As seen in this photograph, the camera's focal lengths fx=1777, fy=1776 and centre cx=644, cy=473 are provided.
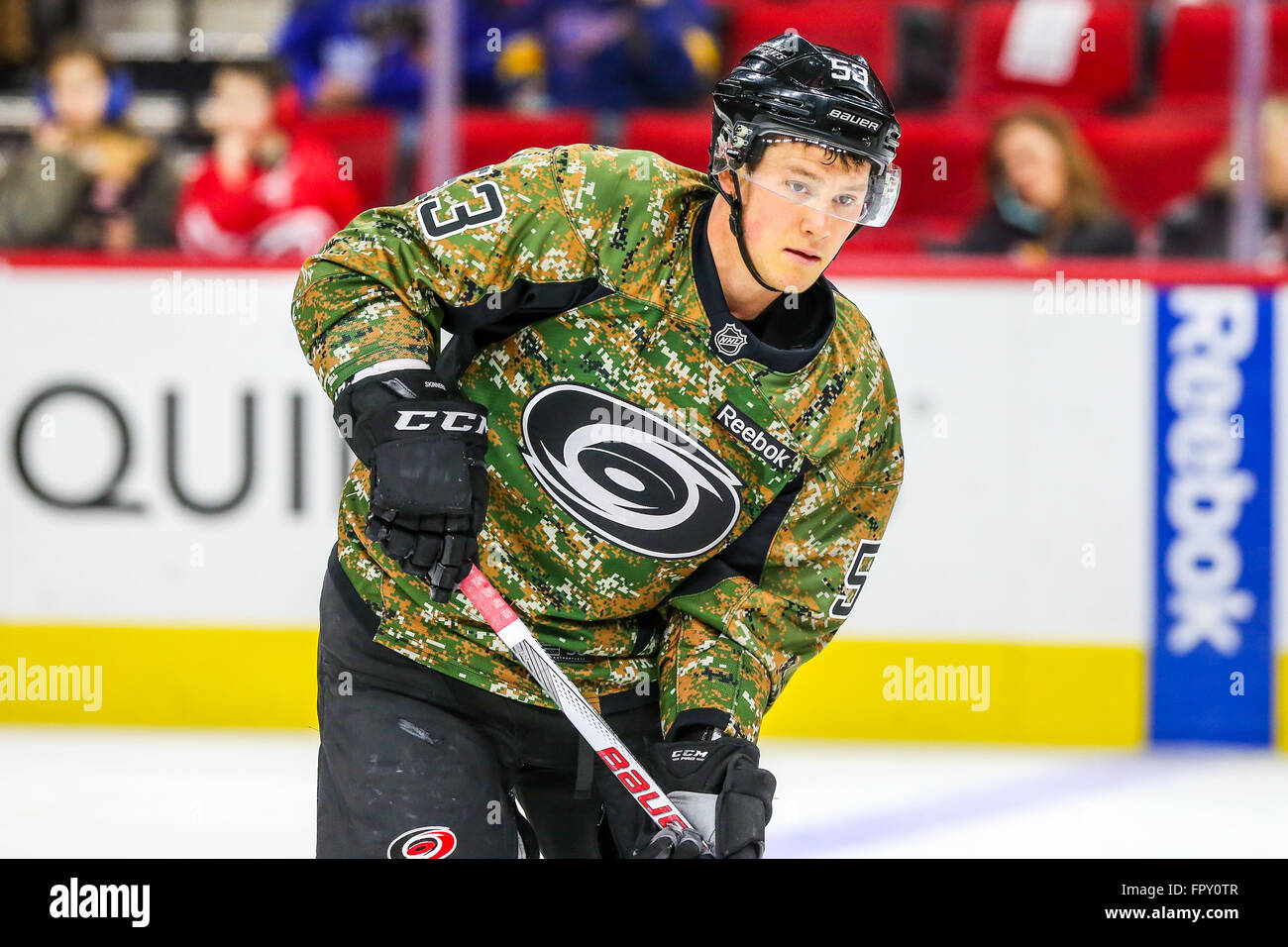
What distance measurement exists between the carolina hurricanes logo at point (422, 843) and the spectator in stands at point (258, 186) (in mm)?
2880

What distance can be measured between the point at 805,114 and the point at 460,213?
1.35ft

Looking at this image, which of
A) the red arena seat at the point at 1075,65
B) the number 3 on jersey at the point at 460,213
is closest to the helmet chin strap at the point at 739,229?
the number 3 on jersey at the point at 460,213

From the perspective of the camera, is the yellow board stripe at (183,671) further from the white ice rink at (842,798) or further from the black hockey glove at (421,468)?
the black hockey glove at (421,468)

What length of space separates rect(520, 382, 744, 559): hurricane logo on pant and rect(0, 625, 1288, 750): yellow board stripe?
7.61 feet

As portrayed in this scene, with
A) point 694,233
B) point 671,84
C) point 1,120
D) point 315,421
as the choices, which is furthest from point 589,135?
point 694,233

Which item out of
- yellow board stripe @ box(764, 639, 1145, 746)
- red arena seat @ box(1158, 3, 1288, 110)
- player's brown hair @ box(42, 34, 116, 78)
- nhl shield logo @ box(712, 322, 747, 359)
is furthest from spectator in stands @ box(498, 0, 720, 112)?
nhl shield logo @ box(712, 322, 747, 359)

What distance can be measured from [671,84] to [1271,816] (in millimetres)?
2877

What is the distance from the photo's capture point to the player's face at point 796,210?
2.04 metres

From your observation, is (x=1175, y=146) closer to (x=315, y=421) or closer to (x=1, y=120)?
(x=315, y=421)

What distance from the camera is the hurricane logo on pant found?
212 cm

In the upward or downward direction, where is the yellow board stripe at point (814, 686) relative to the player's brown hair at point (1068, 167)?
downward

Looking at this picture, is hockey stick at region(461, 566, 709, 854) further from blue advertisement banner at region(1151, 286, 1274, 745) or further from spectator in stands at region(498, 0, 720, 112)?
spectator in stands at region(498, 0, 720, 112)

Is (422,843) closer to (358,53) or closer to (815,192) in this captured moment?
(815,192)
